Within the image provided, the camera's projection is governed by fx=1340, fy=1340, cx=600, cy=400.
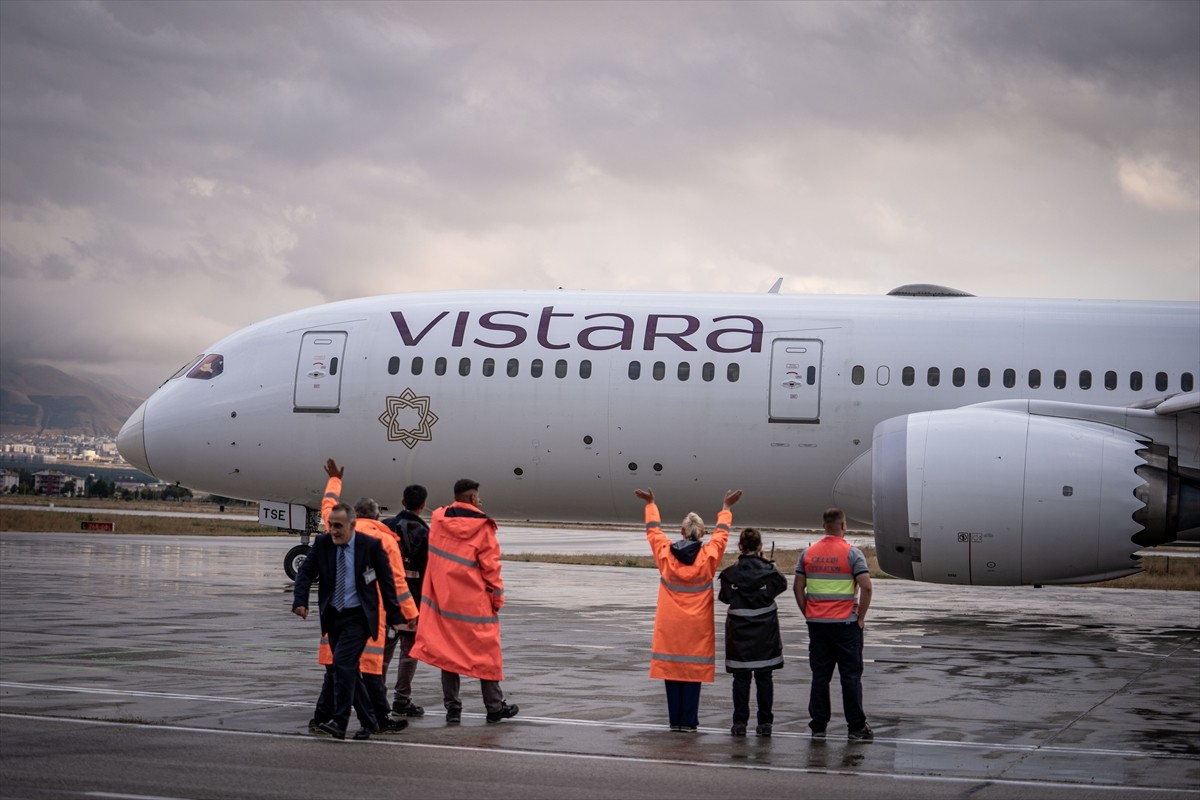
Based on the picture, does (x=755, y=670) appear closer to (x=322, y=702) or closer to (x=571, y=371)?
(x=322, y=702)

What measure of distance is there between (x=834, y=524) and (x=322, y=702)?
14.9 ft

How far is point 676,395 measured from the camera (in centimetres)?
1997

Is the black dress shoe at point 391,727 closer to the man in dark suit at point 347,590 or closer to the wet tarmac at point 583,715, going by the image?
the wet tarmac at point 583,715

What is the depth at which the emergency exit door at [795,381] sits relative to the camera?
19.7m

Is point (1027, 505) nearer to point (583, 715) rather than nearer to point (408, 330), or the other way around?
point (583, 715)

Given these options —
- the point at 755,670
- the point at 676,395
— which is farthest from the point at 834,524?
the point at 676,395

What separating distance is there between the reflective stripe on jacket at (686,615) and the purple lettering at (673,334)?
9.24m

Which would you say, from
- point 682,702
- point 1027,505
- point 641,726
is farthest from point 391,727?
point 1027,505

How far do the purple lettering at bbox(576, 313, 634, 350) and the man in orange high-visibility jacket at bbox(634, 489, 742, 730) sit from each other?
929 cm

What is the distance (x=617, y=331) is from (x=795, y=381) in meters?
2.82

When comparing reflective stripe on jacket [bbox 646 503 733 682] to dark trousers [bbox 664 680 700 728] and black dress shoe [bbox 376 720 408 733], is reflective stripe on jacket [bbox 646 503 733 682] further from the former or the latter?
black dress shoe [bbox 376 720 408 733]

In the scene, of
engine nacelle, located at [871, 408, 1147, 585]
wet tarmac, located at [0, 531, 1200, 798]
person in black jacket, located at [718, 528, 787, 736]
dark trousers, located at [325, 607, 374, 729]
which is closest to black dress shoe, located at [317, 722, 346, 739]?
dark trousers, located at [325, 607, 374, 729]

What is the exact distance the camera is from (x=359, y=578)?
10.2 meters

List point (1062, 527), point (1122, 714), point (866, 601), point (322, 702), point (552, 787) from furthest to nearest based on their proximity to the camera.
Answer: point (1062, 527)
point (1122, 714)
point (866, 601)
point (322, 702)
point (552, 787)
